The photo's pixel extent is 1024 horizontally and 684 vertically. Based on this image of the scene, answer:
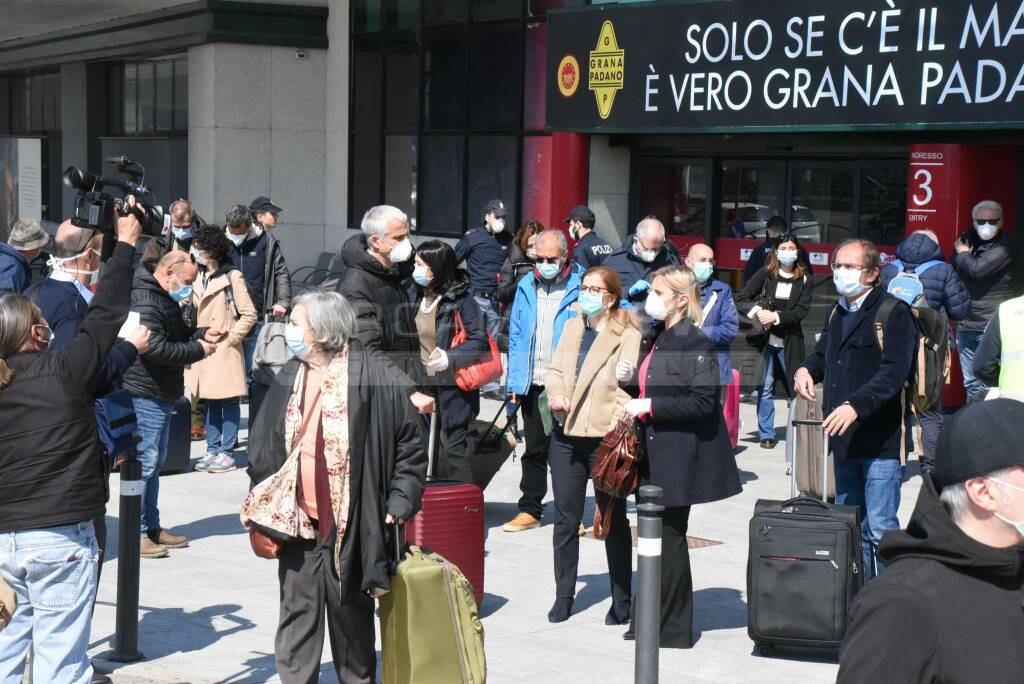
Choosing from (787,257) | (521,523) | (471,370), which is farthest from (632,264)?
(471,370)

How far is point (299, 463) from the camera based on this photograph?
215 inches

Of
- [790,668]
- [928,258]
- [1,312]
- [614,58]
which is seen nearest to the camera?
[1,312]

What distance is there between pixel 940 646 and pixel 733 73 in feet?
42.1

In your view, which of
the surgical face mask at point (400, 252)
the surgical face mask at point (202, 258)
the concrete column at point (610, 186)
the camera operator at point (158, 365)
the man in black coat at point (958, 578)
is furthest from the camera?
the concrete column at point (610, 186)

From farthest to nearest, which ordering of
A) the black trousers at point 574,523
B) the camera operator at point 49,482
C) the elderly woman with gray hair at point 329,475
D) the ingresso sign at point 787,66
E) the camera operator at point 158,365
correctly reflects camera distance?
1. the ingresso sign at point 787,66
2. the camera operator at point 158,365
3. the black trousers at point 574,523
4. the elderly woman with gray hair at point 329,475
5. the camera operator at point 49,482

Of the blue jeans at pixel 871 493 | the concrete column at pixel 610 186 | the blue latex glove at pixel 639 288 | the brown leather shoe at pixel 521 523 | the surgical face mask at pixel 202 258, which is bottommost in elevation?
the brown leather shoe at pixel 521 523

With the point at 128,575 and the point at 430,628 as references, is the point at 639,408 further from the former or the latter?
the point at 128,575

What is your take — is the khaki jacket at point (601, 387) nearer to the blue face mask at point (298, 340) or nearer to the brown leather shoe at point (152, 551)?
the blue face mask at point (298, 340)

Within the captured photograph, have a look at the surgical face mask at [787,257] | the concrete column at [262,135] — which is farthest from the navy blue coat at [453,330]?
the concrete column at [262,135]

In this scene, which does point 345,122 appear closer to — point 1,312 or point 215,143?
point 215,143

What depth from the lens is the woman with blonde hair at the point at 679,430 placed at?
675cm

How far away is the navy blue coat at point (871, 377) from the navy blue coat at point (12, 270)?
4.48 meters

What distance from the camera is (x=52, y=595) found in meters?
5.27

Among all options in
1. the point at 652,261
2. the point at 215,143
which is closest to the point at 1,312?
the point at 652,261
